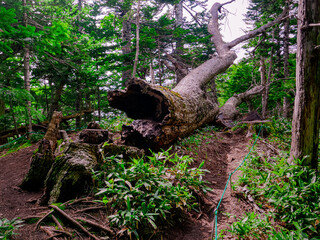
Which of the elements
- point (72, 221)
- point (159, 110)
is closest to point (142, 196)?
point (72, 221)

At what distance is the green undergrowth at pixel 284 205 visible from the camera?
2041 mm

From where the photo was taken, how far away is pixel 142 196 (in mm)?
2277

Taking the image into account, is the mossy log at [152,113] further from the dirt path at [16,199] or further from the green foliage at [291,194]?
the dirt path at [16,199]

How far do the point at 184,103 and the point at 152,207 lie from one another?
10.5 feet

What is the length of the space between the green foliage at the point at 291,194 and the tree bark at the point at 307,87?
0.34 meters

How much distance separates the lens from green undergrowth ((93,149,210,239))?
80.7 inches

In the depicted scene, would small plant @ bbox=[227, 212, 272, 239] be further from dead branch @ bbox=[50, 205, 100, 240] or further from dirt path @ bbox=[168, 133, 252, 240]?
dead branch @ bbox=[50, 205, 100, 240]

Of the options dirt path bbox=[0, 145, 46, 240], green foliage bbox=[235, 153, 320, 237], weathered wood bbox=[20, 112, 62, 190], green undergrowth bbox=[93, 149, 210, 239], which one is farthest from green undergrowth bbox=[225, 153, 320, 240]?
weathered wood bbox=[20, 112, 62, 190]

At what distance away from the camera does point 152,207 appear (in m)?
2.16

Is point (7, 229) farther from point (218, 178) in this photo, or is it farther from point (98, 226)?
point (218, 178)

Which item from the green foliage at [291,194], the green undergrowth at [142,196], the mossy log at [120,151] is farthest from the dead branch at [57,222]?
the green foliage at [291,194]

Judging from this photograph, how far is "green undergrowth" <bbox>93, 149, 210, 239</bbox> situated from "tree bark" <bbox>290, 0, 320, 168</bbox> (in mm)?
1903

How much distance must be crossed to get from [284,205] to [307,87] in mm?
1812

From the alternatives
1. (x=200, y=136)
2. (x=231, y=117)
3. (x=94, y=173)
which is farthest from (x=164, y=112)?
(x=231, y=117)
